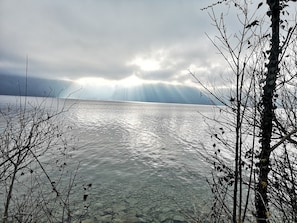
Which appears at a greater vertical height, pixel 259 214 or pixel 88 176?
pixel 259 214

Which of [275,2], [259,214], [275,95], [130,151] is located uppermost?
[275,2]

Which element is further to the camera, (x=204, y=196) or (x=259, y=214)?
(x=204, y=196)

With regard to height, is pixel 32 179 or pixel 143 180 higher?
pixel 32 179

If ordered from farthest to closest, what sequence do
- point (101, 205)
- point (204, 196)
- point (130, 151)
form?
point (130, 151), point (204, 196), point (101, 205)

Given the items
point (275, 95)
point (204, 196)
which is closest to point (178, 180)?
point (204, 196)

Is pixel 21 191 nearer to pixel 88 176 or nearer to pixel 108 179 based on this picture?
pixel 88 176

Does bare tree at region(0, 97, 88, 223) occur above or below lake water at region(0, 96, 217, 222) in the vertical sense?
above

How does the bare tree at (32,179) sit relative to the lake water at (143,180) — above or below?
above

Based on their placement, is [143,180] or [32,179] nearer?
[32,179]

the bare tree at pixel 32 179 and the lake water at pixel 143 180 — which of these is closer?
the bare tree at pixel 32 179

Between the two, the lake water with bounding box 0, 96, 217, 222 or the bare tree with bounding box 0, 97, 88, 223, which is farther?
the lake water with bounding box 0, 96, 217, 222

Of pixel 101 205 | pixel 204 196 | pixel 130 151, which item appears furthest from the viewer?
pixel 130 151

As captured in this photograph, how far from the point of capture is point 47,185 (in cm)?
1331

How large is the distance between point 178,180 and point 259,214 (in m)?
11.6
